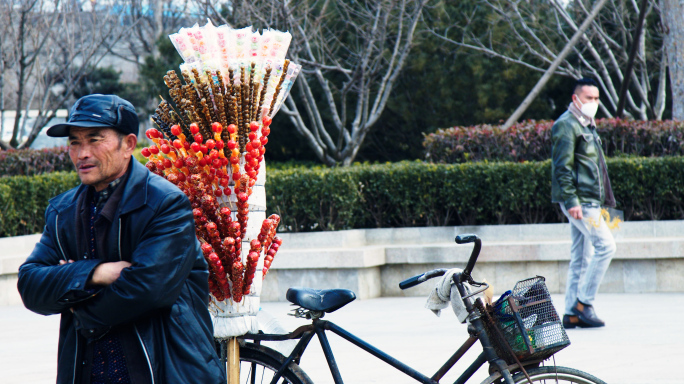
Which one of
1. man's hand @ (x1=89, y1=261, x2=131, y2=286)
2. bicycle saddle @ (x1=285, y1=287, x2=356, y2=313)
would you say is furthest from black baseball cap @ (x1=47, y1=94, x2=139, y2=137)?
bicycle saddle @ (x1=285, y1=287, x2=356, y2=313)

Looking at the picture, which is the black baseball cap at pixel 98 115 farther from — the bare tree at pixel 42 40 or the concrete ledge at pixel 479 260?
the bare tree at pixel 42 40

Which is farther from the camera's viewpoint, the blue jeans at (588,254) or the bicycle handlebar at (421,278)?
the blue jeans at (588,254)

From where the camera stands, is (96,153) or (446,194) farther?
(446,194)

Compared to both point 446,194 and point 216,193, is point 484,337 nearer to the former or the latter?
point 216,193

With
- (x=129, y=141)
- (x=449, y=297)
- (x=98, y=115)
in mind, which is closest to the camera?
(x=98, y=115)

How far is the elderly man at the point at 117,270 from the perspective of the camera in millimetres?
2682

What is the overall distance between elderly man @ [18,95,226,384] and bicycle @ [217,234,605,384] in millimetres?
662

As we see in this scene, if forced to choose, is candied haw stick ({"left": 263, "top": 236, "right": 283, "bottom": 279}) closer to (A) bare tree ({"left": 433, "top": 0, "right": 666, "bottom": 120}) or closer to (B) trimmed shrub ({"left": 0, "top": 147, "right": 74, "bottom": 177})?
(B) trimmed shrub ({"left": 0, "top": 147, "right": 74, "bottom": 177})

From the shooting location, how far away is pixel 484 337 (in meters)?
3.31

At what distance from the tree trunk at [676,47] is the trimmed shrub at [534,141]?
5.65 feet

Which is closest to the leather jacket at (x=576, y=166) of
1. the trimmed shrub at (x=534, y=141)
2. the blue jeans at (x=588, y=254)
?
the blue jeans at (x=588, y=254)

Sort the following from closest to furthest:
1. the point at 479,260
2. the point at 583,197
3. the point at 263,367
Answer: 1. the point at 263,367
2. the point at 583,197
3. the point at 479,260

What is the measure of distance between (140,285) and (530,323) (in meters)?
1.55

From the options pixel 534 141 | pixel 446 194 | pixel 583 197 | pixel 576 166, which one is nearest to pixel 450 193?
pixel 446 194
